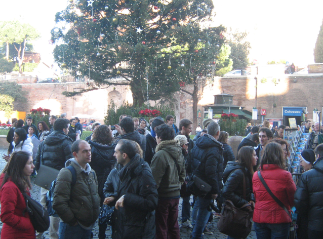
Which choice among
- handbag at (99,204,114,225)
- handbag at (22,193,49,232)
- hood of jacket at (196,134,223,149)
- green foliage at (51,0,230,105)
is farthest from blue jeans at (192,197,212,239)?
green foliage at (51,0,230,105)

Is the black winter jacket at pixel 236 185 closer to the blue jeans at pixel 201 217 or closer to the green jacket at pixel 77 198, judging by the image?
the blue jeans at pixel 201 217

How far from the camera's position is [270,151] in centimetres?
358

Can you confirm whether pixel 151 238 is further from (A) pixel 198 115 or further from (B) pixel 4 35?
(B) pixel 4 35

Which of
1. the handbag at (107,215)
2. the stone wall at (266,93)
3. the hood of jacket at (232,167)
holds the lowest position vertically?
the handbag at (107,215)

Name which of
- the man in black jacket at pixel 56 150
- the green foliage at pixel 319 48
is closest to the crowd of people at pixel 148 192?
the man in black jacket at pixel 56 150

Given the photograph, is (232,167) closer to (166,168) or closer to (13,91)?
(166,168)

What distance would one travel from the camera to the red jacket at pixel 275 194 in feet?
11.3

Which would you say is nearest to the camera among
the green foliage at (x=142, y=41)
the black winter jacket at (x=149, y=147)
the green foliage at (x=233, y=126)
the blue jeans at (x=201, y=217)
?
the blue jeans at (x=201, y=217)

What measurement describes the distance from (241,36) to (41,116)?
36.3 meters

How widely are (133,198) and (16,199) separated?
42.5 inches

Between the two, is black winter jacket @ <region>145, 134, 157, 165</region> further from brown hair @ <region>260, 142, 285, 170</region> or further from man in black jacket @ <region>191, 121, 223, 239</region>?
brown hair @ <region>260, 142, 285, 170</region>

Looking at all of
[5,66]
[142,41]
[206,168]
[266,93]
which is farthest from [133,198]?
[5,66]

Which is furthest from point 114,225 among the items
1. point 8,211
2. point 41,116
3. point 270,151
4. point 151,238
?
point 41,116

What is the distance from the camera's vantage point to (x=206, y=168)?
448cm
